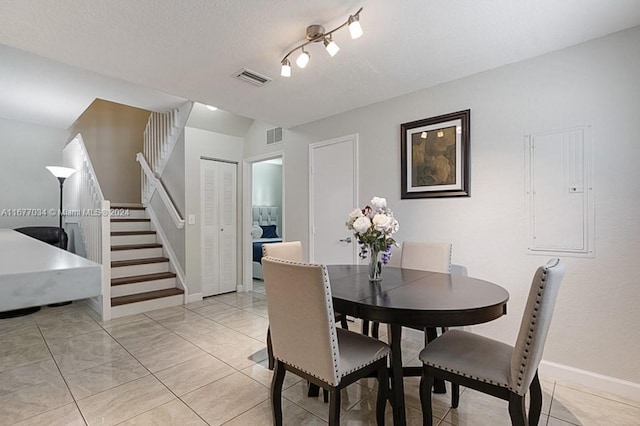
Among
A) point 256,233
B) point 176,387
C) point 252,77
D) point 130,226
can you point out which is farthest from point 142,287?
point 252,77

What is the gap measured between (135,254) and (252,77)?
3162 millimetres

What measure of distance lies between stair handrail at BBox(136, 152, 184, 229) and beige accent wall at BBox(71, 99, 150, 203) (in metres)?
0.78

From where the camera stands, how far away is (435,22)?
1.92 metres

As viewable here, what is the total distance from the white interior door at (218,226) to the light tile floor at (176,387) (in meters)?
1.30

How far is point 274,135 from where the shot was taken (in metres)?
4.41

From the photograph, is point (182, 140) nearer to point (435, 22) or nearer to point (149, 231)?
point (149, 231)

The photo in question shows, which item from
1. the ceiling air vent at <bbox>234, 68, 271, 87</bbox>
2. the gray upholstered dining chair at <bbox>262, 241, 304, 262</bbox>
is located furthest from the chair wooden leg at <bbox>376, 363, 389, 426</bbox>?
the ceiling air vent at <bbox>234, 68, 271, 87</bbox>

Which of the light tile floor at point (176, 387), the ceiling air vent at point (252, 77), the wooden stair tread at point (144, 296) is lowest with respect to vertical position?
the light tile floor at point (176, 387)

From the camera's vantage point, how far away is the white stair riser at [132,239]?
4.43m

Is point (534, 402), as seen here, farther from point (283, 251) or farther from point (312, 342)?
point (283, 251)

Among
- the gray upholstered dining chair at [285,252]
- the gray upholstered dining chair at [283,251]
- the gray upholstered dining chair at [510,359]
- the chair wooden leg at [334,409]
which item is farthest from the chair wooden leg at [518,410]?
the gray upholstered dining chair at [283,251]

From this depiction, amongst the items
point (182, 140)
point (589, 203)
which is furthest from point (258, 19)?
point (182, 140)

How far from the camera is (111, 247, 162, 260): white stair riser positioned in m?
4.21

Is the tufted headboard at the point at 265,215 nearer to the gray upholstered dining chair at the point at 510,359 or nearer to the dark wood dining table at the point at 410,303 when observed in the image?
the dark wood dining table at the point at 410,303
